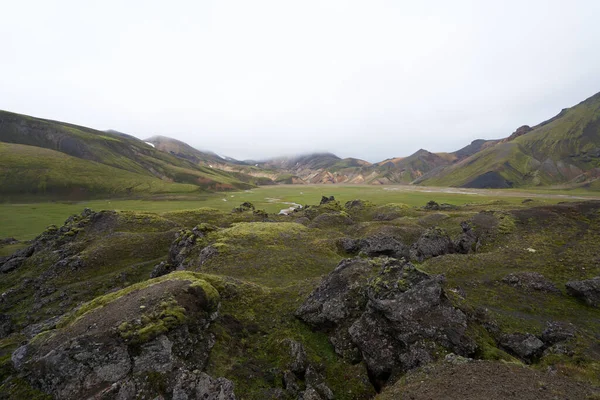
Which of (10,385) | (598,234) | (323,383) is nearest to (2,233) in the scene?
(10,385)

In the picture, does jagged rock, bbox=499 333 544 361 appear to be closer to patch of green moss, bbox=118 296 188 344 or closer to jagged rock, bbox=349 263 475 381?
jagged rock, bbox=349 263 475 381

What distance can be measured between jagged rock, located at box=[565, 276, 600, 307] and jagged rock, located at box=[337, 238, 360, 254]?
23944 millimetres

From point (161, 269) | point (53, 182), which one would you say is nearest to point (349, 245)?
point (161, 269)

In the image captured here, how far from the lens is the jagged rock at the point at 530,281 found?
28.3 metres

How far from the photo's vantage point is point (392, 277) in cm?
2155

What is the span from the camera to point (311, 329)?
2178cm

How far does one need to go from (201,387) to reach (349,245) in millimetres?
32041

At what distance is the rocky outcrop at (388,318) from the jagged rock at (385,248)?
16958mm

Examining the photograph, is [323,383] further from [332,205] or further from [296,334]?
[332,205]

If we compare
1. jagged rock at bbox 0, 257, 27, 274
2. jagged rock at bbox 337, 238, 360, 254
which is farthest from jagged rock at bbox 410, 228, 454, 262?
jagged rock at bbox 0, 257, 27, 274

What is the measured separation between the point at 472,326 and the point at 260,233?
107ft

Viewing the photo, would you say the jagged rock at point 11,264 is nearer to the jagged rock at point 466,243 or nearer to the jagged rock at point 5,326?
the jagged rock at point 5,326

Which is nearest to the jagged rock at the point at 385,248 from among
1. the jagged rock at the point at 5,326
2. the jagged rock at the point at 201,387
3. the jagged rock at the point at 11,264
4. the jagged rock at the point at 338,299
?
the jagged rock at the point at 338,299

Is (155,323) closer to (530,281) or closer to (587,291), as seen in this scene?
(530,281)
